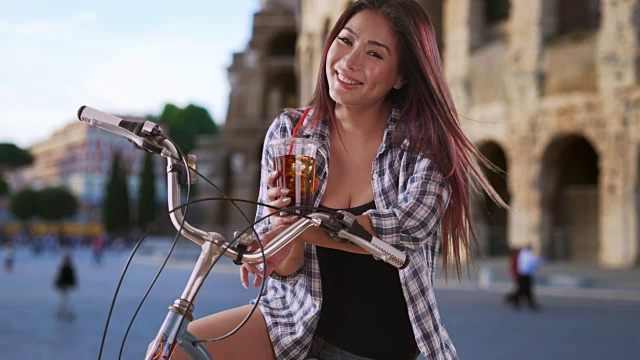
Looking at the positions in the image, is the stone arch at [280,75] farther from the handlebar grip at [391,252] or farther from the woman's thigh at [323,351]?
the handlebar grip at [391,252]

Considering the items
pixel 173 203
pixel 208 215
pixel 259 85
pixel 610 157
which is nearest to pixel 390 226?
pixel 173 203

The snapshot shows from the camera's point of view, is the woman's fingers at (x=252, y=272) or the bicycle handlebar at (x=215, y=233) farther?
the woman's fingers at (x=252, y=272)

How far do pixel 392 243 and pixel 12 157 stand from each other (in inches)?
3158

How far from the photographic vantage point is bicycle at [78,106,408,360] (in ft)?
6.27

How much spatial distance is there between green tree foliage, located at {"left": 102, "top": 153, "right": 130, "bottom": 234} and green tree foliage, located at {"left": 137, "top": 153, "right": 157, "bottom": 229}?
1.75 m

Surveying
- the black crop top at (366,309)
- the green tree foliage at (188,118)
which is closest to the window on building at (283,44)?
the green tree foliage at (188,118)

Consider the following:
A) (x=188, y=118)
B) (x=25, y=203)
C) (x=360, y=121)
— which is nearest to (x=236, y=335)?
(x=360, y=121)

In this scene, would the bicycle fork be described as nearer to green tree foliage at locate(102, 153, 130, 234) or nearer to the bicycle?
the bicycle

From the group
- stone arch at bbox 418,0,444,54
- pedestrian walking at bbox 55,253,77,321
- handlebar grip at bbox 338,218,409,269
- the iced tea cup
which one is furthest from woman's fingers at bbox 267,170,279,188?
stone arch at bbox 418,0,444,54

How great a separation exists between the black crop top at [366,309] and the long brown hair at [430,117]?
0.68ft

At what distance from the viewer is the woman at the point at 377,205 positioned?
2357 millimetres

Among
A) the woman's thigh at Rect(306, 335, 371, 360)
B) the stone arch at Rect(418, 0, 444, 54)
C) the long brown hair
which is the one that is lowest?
the woman's thigh at Rect(306, 335, 371, 360)

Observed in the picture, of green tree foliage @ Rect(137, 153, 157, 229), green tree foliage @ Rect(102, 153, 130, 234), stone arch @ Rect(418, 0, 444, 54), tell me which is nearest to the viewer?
stone arch @ Rect(418, 0, 444, 54)

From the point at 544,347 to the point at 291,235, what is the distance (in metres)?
9.07
